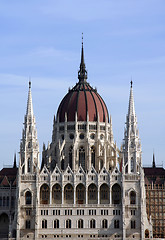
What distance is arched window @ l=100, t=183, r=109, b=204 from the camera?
162m

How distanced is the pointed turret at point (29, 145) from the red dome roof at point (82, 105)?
11219 millimetres

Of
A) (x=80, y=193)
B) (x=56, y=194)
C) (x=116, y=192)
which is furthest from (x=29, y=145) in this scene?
(x=116, y=192)

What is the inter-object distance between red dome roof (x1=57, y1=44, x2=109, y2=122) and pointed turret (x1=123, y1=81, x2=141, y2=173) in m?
10.3

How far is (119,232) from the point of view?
6260 inches

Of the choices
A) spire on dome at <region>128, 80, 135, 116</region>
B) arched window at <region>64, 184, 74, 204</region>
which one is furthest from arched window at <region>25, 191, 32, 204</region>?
spire on dome at <region>128, 80, 135, 116</region>

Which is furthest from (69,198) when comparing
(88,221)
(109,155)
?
(109,155)

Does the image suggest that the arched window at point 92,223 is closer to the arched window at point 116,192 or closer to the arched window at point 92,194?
the arched window at point 92,194

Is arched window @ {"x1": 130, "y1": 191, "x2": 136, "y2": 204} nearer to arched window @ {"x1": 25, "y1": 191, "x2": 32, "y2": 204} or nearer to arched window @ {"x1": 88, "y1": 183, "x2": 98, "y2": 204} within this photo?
arched window @ {"x1": 88, "y1": 183, "x2": 98, "y2": 204}

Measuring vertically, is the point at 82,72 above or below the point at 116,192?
above

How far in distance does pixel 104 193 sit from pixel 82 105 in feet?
85.8

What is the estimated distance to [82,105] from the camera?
17688 centimetres

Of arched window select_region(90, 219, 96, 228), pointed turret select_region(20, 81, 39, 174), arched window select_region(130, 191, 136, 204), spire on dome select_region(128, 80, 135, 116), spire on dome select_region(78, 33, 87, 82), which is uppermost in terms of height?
spire on dome select_region(78, 33, 87, 82)

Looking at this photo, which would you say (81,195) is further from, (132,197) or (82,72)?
(82,72)

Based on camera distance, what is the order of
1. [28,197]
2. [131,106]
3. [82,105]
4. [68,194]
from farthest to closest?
[82,105], [131,106], [68,194], [28,197]
